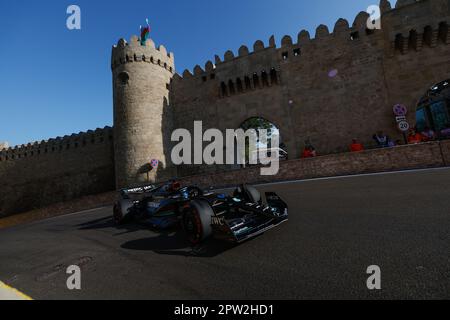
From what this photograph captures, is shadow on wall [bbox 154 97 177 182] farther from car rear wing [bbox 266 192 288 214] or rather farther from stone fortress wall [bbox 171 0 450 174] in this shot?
car rear wing [bbox 266 192 288 214]

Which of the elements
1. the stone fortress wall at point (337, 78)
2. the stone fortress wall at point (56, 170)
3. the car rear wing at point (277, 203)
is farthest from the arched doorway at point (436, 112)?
the stone fortress wall at point (56, 170)

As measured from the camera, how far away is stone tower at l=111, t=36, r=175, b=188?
60.5 ft

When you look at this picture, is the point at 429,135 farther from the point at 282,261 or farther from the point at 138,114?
the point at 138,114

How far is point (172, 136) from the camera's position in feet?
70.2

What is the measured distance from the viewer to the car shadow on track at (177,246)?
294cm

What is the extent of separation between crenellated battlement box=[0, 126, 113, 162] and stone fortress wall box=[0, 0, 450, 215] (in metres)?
0.18

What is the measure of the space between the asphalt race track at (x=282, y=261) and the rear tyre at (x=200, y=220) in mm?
167

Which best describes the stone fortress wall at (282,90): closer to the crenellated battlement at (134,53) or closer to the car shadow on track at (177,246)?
the crenellated battlement at (134,53)

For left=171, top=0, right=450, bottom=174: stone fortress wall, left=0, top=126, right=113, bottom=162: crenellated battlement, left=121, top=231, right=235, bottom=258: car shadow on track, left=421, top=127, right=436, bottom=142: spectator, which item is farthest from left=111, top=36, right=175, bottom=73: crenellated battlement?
left=421, top=127, right=436, bottom=142: spectator

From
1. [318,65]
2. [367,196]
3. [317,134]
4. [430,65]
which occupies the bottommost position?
[367,196]

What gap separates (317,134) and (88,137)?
76.9 feet
